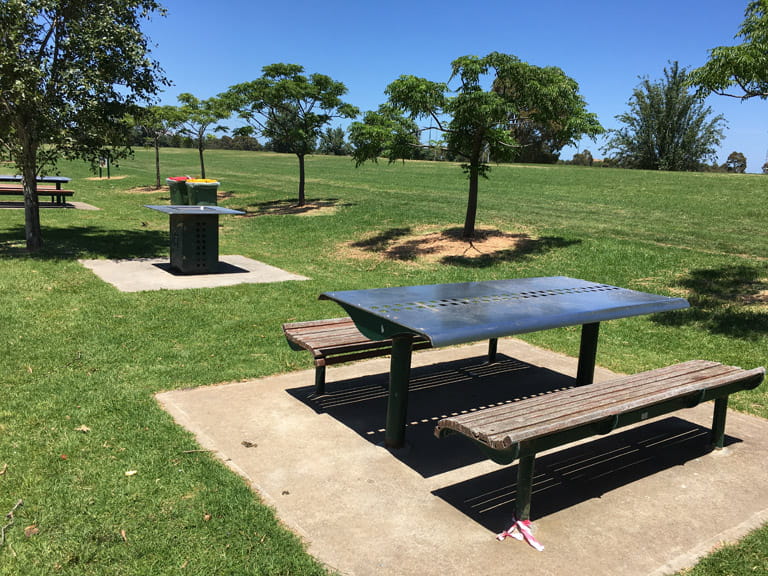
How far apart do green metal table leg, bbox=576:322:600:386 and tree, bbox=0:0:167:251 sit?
9.50m

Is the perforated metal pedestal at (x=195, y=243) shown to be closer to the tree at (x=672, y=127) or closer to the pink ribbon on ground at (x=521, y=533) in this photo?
the pink ribbon on ground at (x=521, y=533)

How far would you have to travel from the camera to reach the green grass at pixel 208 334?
3.04m

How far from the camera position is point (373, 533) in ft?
10.3

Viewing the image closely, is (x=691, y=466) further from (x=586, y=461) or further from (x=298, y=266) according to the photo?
(x=298, y=266)

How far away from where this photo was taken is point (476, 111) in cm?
1192

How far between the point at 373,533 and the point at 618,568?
119 cm

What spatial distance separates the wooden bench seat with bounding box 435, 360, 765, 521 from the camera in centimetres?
310

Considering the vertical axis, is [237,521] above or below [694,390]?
below

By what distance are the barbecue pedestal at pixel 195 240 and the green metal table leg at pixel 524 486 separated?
769 centimetres

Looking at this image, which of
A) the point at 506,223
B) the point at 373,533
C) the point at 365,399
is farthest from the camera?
the point at 506,223

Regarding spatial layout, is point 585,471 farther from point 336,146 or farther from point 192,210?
point 336,146

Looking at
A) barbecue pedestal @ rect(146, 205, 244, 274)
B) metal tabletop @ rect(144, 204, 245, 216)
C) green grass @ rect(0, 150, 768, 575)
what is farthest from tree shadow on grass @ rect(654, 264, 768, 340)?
barbecue pedestal @ rect(146, 205, 244, 274)

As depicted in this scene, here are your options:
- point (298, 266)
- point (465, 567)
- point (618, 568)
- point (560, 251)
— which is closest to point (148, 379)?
point (465, 567)

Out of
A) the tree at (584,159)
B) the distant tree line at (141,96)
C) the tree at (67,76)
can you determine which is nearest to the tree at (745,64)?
the distant tree line at (141,96)
